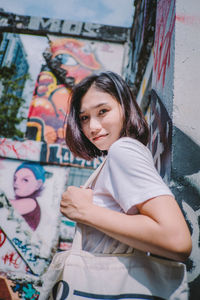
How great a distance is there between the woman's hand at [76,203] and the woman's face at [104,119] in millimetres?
333

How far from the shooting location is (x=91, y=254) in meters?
0.70

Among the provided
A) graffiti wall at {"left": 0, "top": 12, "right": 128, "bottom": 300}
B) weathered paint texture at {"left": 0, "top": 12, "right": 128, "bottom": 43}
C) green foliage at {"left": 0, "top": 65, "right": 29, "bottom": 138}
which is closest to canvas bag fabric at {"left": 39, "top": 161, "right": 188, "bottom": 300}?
graffiti wall at {"left": 0, "top": 12, "right": 128, "bottom": 300}

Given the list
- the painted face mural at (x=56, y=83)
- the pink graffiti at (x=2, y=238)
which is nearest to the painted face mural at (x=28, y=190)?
the pink graffiti at (x=2, y=238)

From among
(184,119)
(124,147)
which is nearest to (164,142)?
(184,119)

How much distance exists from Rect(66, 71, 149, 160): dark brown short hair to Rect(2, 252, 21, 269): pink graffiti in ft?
15.4

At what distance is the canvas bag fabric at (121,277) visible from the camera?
615 millimetres

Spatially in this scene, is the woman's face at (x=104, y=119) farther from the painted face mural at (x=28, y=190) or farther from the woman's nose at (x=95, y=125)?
the painted face mural at (x=28, y=190)

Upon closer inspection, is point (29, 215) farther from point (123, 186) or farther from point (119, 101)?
point (123, 186)

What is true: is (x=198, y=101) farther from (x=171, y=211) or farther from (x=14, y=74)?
(x=14, y=74)

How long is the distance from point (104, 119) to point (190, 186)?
22.2 inches

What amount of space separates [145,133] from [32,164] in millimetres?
4868

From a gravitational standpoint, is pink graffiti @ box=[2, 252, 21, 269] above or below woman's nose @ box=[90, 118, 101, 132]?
below

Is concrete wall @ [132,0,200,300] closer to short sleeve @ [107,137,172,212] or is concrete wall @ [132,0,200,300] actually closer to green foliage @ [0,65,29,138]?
short sleeve @ [107,137,172,212]

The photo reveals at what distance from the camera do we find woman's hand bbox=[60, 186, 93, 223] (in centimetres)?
73
